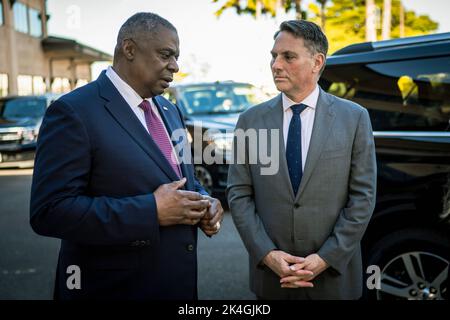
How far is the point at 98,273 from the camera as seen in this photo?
2014mm

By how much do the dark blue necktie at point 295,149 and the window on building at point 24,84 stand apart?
26387 millimetres

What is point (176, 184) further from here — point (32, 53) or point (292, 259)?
point (32, 53)

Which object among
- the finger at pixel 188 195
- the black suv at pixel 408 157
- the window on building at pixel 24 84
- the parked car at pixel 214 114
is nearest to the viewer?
the finger at pixel 188 195

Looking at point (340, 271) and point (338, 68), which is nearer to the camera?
point (340, 271)

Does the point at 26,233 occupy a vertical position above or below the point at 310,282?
below

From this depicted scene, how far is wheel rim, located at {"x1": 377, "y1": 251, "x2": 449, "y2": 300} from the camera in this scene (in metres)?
3.21

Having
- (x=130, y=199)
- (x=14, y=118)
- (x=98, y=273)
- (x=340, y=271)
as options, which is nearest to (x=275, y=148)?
(x=340, y=271)

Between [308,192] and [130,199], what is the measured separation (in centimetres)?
92

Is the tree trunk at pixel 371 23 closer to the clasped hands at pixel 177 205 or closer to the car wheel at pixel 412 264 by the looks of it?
the car wheel at pixel 412 264

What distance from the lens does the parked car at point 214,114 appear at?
7.10 metres

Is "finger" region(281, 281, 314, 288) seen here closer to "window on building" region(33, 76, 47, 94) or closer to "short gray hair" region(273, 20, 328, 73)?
"short gray hair" region(273, 20, 328, 73)

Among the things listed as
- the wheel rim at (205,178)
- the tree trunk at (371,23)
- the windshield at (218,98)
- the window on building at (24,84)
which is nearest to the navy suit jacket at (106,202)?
the wheel rim at (205,178)

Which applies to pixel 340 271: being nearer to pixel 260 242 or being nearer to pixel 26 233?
pixel 260 242
